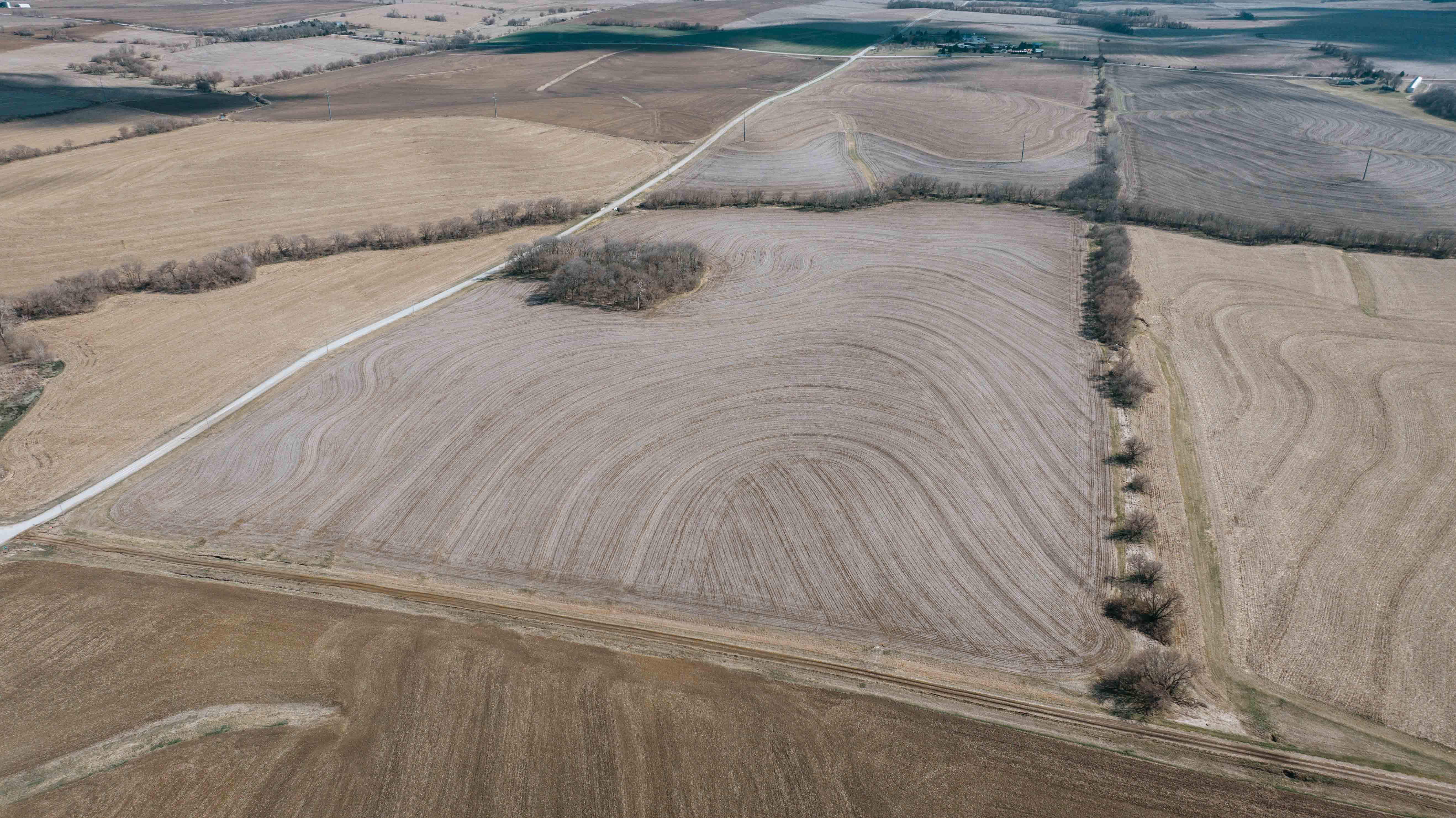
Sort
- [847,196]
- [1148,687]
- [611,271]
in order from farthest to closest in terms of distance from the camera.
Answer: [847,196] < [611,271] < [1148,687]

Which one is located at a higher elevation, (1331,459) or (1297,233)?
(1297,233)

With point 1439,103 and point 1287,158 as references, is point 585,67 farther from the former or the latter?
point 1439,103

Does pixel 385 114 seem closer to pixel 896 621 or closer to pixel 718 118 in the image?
pixel 718 118

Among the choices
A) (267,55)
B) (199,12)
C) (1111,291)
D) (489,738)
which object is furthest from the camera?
(199,12)

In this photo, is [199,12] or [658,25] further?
[199,12]

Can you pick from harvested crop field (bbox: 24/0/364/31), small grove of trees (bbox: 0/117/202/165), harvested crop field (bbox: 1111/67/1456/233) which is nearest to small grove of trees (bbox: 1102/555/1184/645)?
harvested crop field (bbox: 1111/67/1456/233)

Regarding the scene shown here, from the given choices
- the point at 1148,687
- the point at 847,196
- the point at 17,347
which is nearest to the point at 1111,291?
the point at 847,196

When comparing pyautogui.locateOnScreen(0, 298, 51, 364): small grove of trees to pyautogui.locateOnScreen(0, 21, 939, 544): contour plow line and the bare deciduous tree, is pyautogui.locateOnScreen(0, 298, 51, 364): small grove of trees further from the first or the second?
the bare deciduous tree

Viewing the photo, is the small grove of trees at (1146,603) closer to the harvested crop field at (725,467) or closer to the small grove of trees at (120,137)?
the harvested crop field at (725,467)
